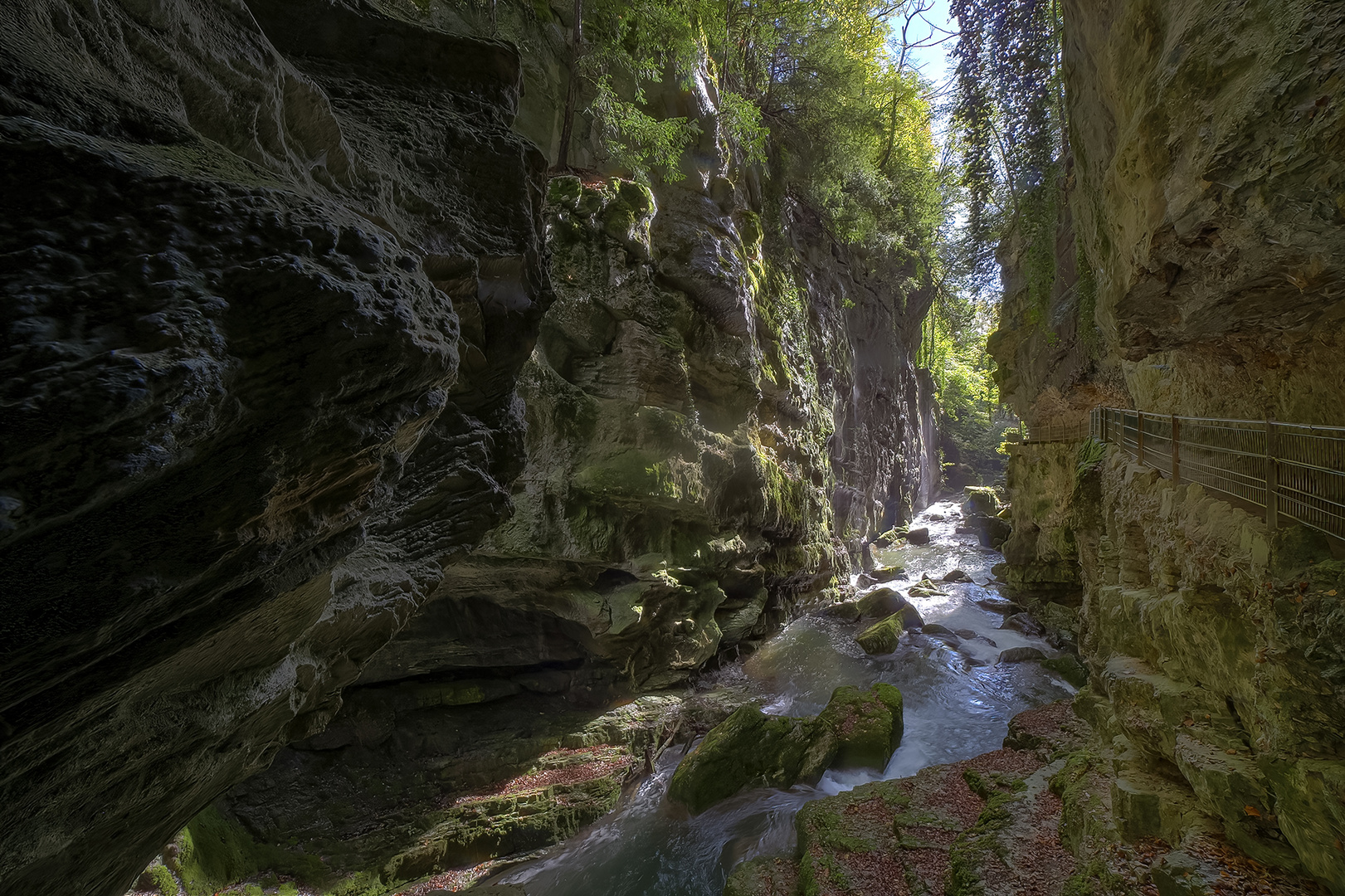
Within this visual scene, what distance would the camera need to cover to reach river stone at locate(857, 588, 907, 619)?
674 inches

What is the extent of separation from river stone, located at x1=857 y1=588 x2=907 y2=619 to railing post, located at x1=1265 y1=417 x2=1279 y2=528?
46.0 ft

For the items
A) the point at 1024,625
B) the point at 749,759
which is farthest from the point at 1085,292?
the point at 1024,625

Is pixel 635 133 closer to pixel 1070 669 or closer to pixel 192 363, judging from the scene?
pixel 192 363

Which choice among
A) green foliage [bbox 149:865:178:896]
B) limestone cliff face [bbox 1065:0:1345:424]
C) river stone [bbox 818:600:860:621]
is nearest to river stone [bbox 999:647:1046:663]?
river stone [bbox 818:600:860:621]

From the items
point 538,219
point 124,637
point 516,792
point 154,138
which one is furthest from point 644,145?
point 516,792

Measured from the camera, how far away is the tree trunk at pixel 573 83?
30.5 ft

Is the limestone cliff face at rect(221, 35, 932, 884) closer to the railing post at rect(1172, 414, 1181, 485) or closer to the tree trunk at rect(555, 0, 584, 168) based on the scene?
the tree trunk at rect(555, 0, 584, 168)

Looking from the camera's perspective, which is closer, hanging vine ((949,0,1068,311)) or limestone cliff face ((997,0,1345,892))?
limestone cliff face ((997,0,1345,892))

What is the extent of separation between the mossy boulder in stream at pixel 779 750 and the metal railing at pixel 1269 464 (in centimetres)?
653

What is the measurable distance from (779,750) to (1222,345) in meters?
8.47

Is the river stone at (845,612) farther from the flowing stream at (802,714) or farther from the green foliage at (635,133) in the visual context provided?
the green foliage at (635,133)

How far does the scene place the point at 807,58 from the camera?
17234 mm

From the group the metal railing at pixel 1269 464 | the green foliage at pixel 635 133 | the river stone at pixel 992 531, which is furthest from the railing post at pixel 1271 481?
the river stone at pixel 992 531

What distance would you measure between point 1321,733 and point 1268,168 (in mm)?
3568
